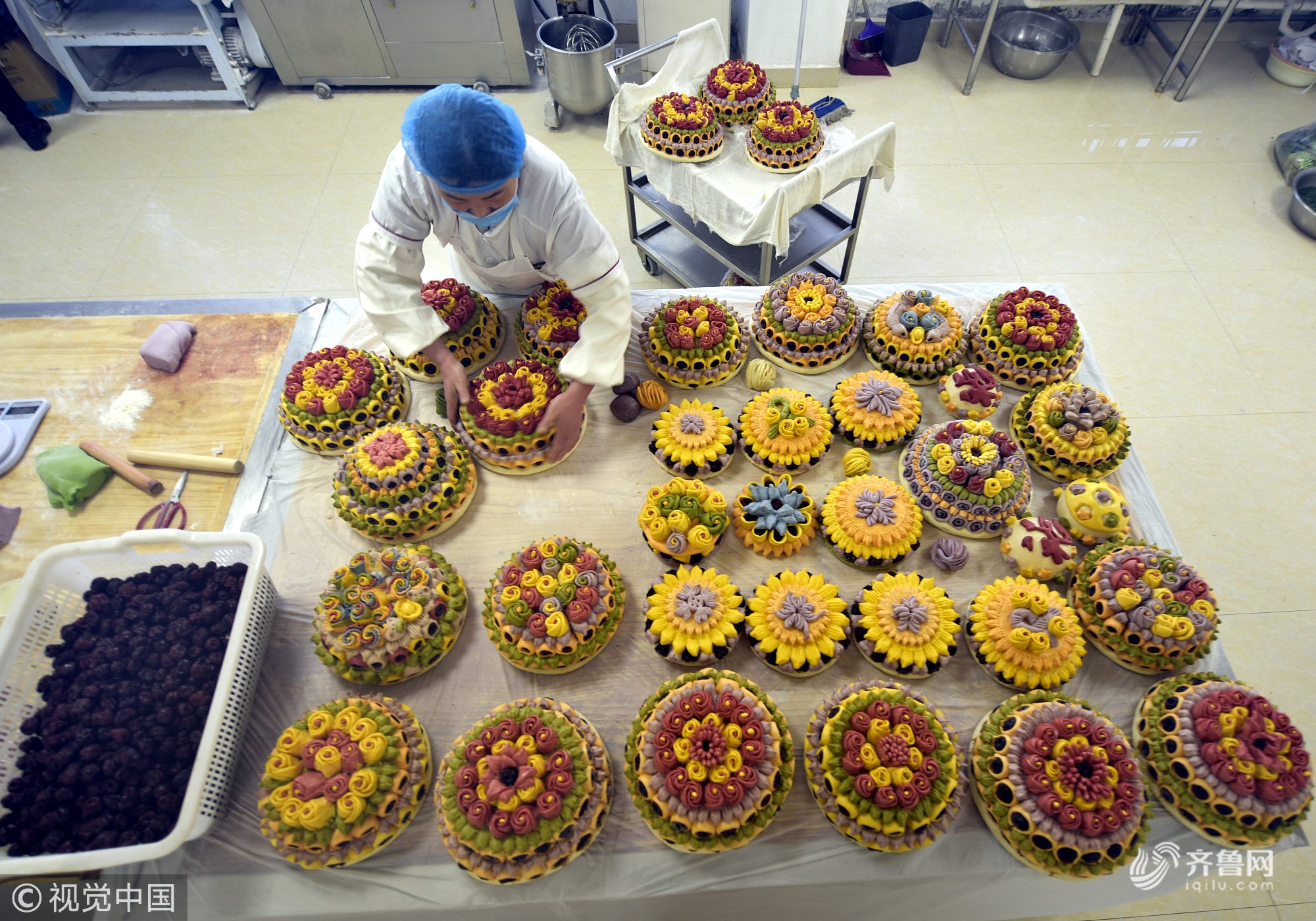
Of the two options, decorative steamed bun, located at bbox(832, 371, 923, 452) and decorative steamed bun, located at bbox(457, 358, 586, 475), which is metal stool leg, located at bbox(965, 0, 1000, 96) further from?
decorative steamed bun, located at bbox(457, 358, 586, 475)

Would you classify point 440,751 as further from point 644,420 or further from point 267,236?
point 267,236

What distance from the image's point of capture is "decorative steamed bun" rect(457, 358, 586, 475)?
6.42 feet

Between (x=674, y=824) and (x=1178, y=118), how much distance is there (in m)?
5.63

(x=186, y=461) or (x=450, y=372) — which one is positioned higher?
(x=450, y=372)

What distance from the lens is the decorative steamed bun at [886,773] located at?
1.42 meters

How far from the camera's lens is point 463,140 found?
4.76ft

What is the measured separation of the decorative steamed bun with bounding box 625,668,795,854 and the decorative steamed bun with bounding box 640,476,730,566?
1.23 ft

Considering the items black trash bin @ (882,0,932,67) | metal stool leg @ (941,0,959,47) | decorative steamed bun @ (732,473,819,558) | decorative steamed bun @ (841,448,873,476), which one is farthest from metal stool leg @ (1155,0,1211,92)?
decorative steamed bun @ (732,473,819,558)

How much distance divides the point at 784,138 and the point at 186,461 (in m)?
2.62

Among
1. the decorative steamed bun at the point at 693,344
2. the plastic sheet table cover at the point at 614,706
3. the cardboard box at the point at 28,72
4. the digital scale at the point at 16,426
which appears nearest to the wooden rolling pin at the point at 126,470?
the digital scale at the point at 16,426

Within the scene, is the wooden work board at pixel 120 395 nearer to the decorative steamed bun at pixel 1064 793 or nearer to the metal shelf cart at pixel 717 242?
the metal shelf cart at pixel 717 242

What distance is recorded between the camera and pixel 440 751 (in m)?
1.64

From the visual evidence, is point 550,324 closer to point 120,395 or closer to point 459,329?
point 459,329

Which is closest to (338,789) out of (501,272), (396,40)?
(501,272)
